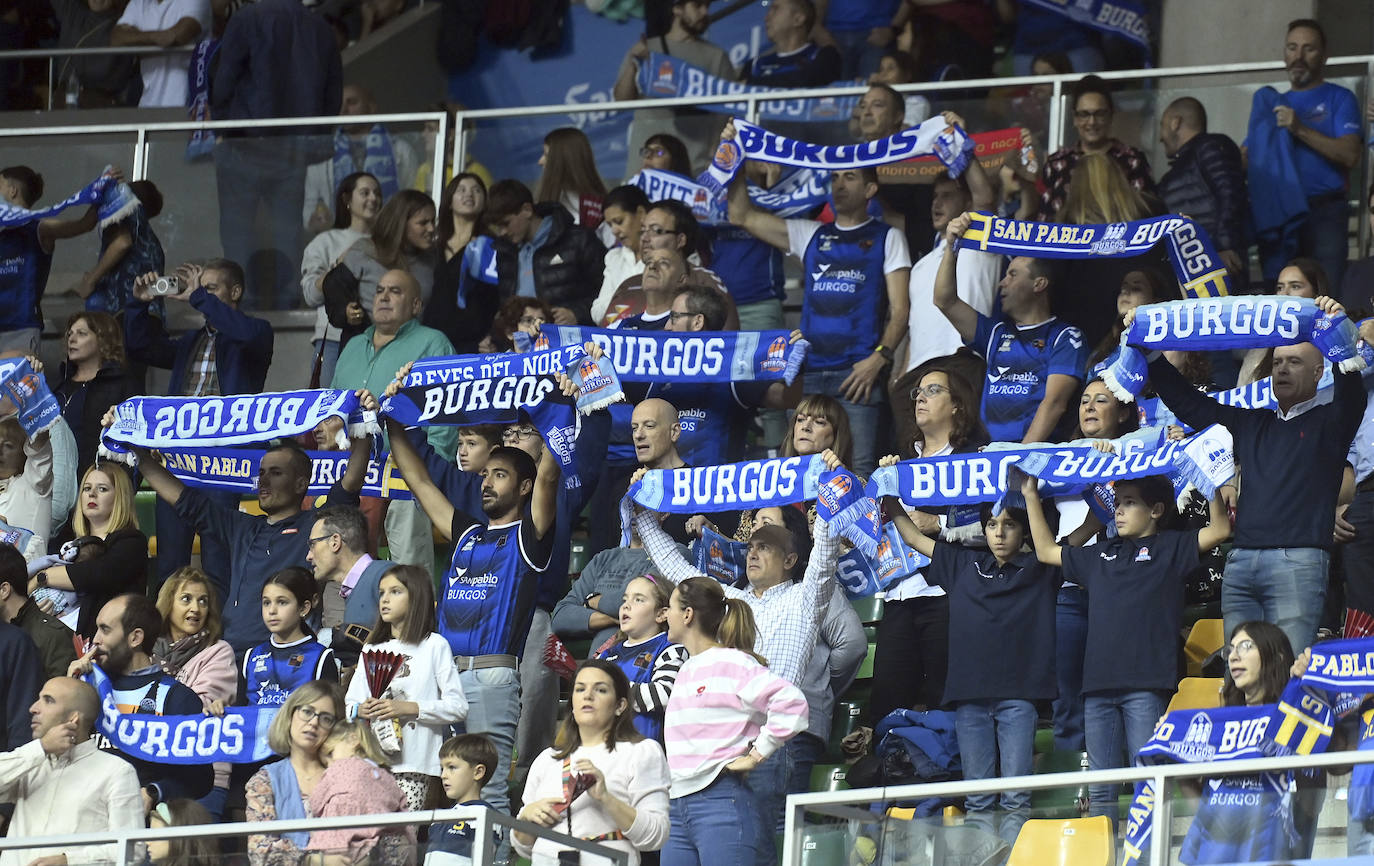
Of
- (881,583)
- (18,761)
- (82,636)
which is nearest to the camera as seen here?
(18,761)

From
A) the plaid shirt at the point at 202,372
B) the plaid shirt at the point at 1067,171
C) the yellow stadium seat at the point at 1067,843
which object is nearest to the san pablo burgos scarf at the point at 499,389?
the plaid shirt at the point at 202,372

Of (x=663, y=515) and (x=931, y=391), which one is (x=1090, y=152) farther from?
(x=663, y=515)

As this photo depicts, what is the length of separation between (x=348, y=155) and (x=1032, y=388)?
4.54 meters

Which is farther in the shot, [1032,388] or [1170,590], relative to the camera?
[1032,388]

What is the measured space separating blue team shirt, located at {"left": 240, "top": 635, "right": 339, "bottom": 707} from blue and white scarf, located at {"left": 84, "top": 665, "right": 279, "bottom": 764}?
0.67ft

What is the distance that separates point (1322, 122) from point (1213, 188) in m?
0.67

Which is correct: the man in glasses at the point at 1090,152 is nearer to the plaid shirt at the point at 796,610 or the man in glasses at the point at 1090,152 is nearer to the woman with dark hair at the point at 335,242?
the plaid shirt at the point at 796,610

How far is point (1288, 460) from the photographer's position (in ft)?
32.1

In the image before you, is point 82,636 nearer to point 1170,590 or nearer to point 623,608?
point 623,608

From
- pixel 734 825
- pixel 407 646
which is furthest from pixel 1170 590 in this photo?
pixel 407 646

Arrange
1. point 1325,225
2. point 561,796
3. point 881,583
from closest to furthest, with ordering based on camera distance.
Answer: point 561,796 → point 881,583 → point 1325,225

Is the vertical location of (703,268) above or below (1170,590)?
above

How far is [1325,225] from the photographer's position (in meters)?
12.4

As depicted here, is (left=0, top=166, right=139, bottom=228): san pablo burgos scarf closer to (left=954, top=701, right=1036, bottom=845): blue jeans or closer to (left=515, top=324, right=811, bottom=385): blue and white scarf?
(left=515, top=324, right=811, bottom=385): blue and white scarf
